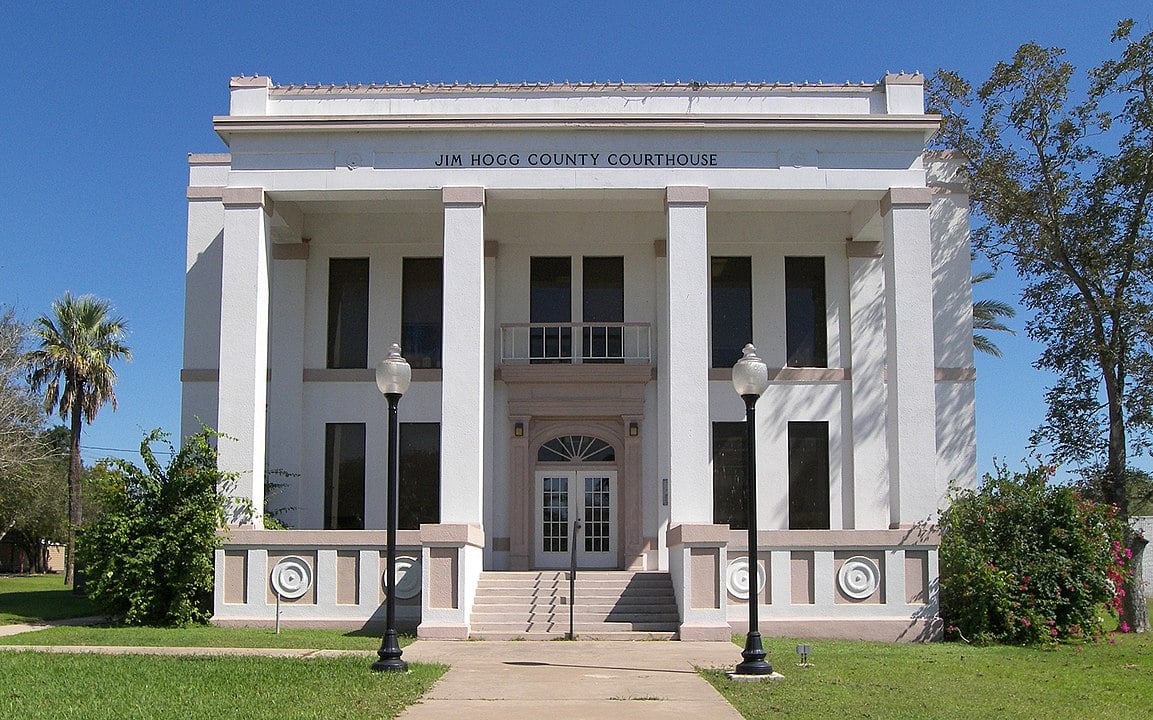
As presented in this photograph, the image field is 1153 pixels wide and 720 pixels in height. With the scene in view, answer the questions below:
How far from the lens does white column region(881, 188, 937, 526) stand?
19812 millimetres

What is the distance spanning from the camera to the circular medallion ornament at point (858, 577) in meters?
18.7

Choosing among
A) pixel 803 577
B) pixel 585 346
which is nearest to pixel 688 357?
pixel 803 577

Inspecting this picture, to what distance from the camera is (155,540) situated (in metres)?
Answer: 18.8

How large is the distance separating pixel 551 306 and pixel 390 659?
11.9m

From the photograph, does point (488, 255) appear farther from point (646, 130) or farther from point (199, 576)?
point (199, 576)

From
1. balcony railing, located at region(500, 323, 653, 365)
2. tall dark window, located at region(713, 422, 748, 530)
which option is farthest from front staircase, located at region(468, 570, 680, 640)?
balcony railing, located at region(500, 323, 653, 365)

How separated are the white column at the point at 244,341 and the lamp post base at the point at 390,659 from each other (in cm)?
720

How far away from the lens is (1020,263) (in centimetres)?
2372

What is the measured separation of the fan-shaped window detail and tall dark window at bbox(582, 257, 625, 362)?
1925 mm

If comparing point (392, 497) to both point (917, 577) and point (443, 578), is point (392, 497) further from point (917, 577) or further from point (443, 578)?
point (917, 577)

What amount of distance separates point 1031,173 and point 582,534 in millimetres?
11433

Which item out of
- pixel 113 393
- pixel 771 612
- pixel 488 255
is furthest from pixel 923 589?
pixel 113 393

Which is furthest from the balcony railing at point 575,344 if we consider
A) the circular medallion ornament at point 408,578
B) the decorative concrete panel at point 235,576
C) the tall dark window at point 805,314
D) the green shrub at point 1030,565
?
the green shrub at point 1030,565

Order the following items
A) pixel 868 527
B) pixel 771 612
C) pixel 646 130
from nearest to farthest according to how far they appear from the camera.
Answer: pixel 771 612 < pixel 646 130 < pixel 868 527
